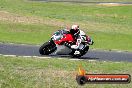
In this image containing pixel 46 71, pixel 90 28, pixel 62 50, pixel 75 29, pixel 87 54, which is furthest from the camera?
pixel 90 28

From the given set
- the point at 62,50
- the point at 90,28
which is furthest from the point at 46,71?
the point at 90,28

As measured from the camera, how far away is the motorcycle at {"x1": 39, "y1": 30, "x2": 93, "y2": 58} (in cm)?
2419

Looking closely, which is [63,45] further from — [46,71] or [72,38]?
[46,71]

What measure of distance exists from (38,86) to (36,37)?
21.5 metres

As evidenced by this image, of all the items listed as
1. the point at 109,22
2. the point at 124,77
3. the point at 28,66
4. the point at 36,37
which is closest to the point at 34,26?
the point at 36,37

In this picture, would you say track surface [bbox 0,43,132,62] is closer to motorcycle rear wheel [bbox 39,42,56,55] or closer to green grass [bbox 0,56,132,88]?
motorcycle rear wheel [bbox 39,42,56,55]

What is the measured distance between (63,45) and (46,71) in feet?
22.8

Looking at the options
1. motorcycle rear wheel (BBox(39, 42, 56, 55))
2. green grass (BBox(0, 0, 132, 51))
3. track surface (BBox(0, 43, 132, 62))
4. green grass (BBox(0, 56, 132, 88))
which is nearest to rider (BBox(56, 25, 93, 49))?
motorcycle rear wheel (BBox(39, 42, 56, 55))

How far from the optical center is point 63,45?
2430cm

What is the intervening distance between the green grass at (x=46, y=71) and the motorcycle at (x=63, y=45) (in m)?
2.19

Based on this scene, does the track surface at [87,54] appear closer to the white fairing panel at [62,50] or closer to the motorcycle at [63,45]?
the motorcycle at [63,45]

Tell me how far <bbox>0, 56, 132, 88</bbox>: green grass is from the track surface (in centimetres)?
286

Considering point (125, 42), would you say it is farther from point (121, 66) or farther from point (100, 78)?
point (100, 78)

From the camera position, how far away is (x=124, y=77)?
1162 cm
